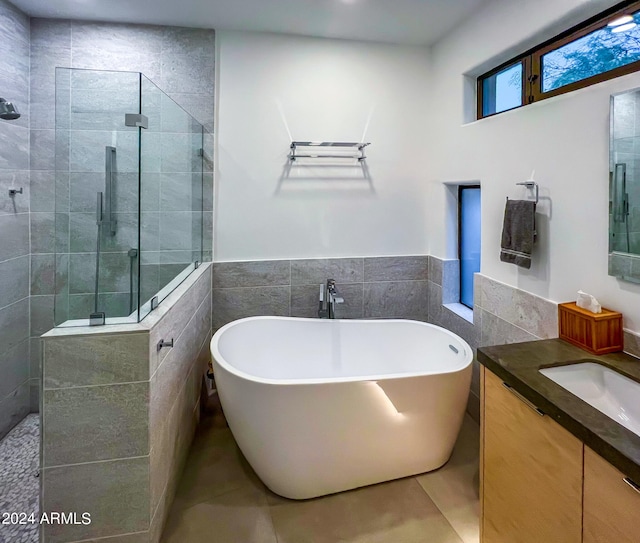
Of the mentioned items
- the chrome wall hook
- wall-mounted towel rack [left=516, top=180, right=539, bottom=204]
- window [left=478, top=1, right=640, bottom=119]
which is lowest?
the chrome wall hook

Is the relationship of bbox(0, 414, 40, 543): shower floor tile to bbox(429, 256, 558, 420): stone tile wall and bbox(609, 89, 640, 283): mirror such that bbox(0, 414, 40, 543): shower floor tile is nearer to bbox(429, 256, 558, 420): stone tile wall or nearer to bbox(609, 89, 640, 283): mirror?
bbox(429, 256, 558, 420): stone tile wall

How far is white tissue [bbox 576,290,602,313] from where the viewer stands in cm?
152

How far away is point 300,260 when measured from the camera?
2896 millimetres

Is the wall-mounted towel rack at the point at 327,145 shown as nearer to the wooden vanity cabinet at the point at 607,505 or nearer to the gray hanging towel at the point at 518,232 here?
the gray hanging towel at the point at 518,232

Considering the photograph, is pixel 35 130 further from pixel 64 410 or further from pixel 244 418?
pixel 244 418

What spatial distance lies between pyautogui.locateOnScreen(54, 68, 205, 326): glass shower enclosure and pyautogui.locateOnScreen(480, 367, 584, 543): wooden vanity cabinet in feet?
4.95

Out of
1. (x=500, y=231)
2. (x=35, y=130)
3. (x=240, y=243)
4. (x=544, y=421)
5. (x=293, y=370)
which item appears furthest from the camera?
(x=240, y=243)

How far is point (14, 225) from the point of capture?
7.74 ft

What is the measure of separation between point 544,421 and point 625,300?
2.35 ft

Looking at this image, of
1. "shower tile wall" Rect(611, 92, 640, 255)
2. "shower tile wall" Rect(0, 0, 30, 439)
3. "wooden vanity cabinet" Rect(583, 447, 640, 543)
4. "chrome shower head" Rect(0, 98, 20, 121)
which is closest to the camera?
"wooden vanity cabinet" Rect(583, 447, 640, 543)

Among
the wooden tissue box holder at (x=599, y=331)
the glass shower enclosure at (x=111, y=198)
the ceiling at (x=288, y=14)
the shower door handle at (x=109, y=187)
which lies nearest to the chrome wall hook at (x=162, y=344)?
the glass shower enclosure at (x=111, y=198)

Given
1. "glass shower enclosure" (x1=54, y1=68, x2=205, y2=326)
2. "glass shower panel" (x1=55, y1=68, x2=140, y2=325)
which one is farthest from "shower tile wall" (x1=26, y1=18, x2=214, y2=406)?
"glass shower panel" (x1=55, y1=68, x2=140, y2=325)

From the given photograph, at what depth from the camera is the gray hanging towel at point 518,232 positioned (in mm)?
1897

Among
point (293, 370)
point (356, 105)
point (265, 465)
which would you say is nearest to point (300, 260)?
point (293, 370)
